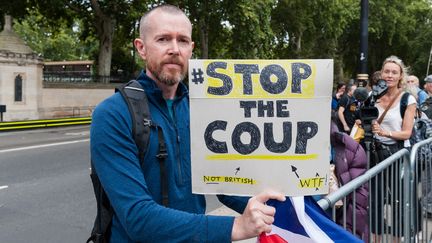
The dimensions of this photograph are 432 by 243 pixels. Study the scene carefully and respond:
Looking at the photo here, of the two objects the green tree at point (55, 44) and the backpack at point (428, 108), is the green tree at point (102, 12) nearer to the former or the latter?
the backpack at point (428, 108)

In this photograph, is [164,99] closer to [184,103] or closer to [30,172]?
[184,103]

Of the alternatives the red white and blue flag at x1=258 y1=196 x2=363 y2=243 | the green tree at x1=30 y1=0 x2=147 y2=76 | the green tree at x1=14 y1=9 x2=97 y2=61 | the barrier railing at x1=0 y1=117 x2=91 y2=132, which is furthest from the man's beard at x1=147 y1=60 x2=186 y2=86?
the green tree at x1=14 y1=9 x2=97 y2=61

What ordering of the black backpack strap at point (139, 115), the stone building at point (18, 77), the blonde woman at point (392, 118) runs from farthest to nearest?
the stone building at point (18, 77) → the blonde woman at point (392, 118) → the black backpack strap at point (139, 115)

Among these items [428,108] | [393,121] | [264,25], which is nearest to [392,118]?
[393,121]

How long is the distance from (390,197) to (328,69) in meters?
2.14

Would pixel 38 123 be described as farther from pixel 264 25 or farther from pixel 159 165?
pixel 159 165

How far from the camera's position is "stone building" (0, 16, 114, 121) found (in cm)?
2325

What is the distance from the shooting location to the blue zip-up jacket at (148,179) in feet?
5.63

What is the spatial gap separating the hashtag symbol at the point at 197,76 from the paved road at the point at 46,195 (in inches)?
171

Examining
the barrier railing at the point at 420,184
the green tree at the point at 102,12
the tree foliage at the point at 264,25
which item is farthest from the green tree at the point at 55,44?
the barrier railing at the point at 420,184

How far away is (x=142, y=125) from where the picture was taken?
1874 millimetres

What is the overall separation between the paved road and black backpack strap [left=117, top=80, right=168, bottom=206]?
164 inches

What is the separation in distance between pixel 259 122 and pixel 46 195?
267 inches

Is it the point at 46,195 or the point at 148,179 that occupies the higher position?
the point at 148,179
